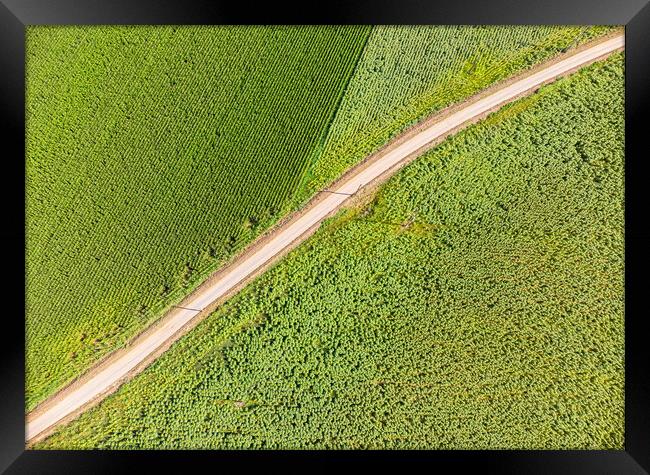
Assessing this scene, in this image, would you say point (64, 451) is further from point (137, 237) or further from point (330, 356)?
point (330, 356)

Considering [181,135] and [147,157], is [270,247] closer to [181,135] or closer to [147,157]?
[181,135]

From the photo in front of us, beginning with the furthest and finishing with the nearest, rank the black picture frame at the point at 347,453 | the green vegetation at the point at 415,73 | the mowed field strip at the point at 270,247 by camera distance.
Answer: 1. the green vegetation at the point at 415,73
2. the mowed field strip at the point at 270,247
3. the black picture frame at the point at 347,453

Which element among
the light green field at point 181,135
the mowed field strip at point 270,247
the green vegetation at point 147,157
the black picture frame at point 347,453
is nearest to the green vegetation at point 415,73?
the light green field at point 181,135

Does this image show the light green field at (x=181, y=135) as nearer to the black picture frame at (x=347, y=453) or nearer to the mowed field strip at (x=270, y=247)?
the mowed field strip at (x=270, y=247)

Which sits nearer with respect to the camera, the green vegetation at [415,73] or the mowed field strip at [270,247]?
the mowed field strip at [270,247]
